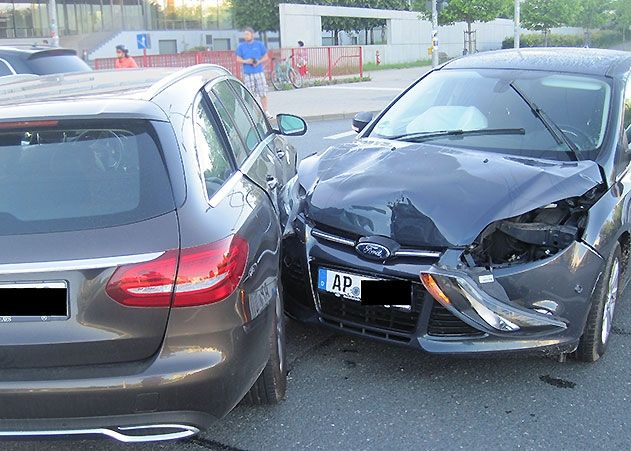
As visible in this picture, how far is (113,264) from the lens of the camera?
Answer: 240 cm

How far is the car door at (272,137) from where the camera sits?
482 cm

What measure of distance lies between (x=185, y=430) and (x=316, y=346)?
1.64m

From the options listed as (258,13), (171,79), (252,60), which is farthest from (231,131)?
(258,13)

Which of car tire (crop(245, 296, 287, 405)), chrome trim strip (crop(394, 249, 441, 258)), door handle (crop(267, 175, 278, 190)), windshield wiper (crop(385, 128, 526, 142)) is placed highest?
windshield wiper (crop(385, 128, 526, 142))

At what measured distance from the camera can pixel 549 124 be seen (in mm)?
4414

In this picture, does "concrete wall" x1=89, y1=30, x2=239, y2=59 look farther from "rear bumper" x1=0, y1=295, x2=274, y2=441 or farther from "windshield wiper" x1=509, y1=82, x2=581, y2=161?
"rear bumper" x1=0, y1=295, x2=274, y2=441

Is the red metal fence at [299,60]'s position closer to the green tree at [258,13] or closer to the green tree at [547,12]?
the green tree at [258,13]

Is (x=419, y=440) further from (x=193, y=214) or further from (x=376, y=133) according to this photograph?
(x=376, y=133)

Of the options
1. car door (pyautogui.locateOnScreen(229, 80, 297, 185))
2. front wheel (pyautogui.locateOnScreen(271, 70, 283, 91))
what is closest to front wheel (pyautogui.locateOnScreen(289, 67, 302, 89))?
front wheel (pyautogui.locateOnScreen(271, 70, 283, 91))

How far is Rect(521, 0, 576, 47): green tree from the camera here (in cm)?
4428

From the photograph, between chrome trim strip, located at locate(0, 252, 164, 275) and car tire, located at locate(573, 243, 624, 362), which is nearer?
chrome trim strip, located at locate(0, 252, 164, 275)

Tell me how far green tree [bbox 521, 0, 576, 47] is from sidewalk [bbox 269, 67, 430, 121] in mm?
22886

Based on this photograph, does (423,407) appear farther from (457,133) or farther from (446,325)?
(457,133)

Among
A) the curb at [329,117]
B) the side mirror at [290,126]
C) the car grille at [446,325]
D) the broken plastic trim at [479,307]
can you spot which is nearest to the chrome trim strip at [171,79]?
the side mirror at [290,126]
